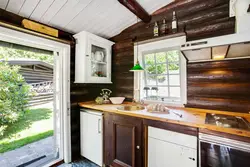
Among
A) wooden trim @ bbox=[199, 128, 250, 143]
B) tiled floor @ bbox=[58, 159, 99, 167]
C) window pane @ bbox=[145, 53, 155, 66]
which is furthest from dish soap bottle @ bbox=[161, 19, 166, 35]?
tiled floor @ bbox=[58, 159, 99, 167]

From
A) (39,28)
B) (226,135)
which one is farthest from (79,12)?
(226,135)

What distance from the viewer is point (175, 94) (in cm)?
211

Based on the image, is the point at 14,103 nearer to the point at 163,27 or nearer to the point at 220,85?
the point at 163,27

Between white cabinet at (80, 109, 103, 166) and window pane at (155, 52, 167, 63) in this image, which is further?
window pane at (155, 52, 167, 63)

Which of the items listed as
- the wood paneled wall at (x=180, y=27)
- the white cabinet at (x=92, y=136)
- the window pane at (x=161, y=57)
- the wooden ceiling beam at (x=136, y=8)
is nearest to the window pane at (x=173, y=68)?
the window pane at (x=161, y=57)

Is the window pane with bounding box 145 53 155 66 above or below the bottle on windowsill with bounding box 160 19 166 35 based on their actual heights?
below

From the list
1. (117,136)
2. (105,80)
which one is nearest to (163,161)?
(117,136)

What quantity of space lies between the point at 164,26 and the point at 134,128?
165 cm

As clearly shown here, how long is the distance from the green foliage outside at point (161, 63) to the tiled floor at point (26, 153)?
236 centimetres

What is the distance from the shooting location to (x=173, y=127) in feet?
4.34

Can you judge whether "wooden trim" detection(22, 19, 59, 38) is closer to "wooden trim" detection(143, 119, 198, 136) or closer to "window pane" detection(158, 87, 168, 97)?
"wooden trim" detection(143, 119, 198, 136)

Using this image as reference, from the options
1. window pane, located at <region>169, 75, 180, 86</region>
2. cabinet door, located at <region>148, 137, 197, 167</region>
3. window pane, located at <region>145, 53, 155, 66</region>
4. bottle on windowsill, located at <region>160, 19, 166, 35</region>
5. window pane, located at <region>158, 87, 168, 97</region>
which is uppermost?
bottle on windowsill, located at <region>160, 19, 166, 35</region>

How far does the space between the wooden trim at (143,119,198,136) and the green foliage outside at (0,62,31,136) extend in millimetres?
2458

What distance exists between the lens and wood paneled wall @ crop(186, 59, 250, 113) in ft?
4.84
